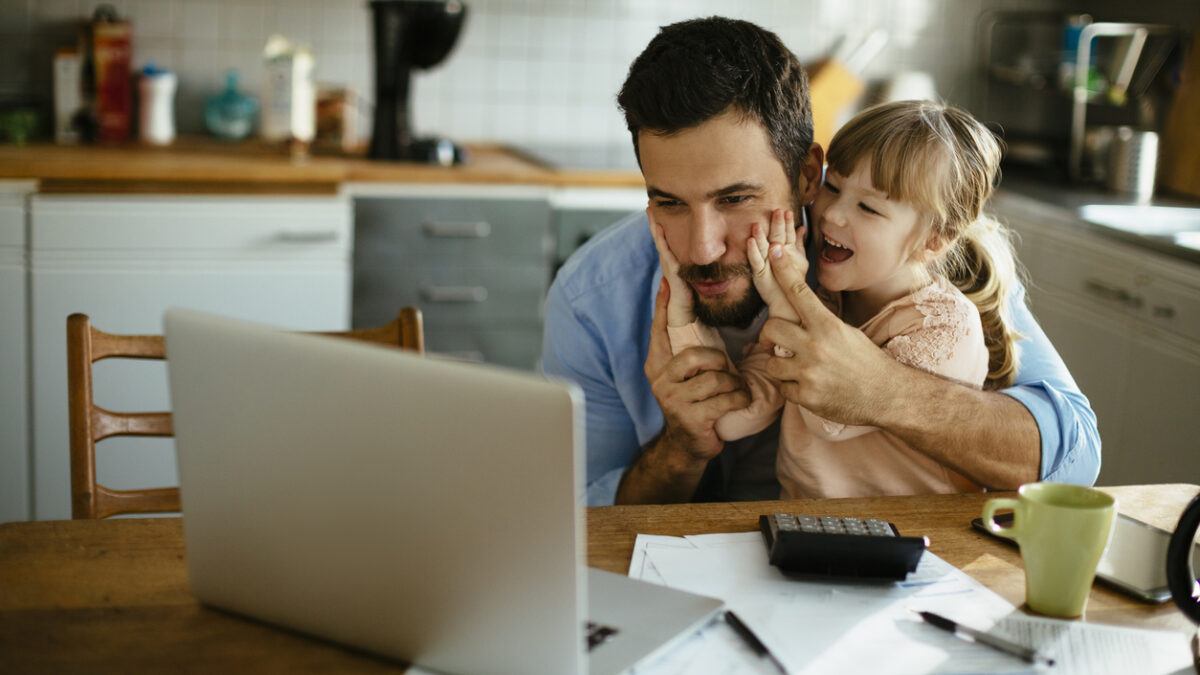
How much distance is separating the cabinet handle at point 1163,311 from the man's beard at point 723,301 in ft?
4.55

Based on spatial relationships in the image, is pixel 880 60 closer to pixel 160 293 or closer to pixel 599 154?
pixel 599 154

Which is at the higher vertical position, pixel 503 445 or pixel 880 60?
pixel 880 60

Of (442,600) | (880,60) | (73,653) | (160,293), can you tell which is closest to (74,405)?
(73,653)

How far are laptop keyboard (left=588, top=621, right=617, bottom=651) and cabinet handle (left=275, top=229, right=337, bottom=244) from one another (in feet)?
6.76

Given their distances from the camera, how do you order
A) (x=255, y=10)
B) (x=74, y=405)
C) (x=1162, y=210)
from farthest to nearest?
1. (x=255, y=10)
2. (x=1162, y=210)
3. (x=74, y=405)

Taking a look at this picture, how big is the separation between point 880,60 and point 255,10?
1935mm

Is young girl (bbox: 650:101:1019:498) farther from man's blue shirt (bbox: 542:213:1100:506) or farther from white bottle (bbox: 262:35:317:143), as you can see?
white bottle (bbox: 262:35:317:143)

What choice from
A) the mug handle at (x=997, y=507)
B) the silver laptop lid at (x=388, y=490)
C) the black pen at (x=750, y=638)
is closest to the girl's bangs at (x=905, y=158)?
the mug handle at (x=997, y=507)

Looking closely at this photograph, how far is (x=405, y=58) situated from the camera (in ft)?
10.6

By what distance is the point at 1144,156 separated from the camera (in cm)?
337

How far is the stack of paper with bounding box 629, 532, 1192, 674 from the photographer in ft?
3.40

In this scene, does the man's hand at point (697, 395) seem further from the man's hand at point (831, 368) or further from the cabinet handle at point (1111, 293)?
the cabinet handle at point (1111, 293)

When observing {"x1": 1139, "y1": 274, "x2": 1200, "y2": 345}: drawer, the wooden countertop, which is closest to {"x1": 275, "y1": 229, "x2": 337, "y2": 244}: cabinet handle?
the wooden countertop

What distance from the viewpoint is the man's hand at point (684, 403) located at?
1599 mm
